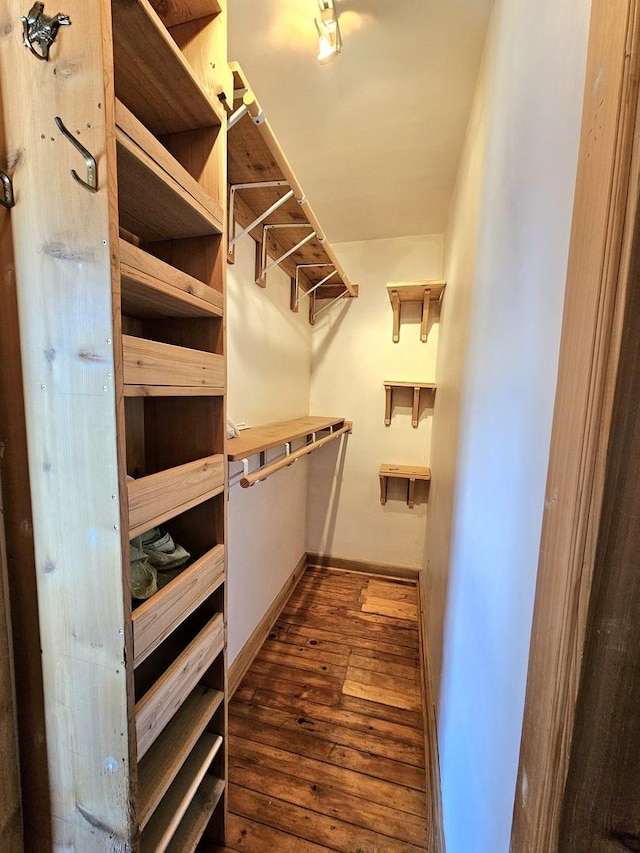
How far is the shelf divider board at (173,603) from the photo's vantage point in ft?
2.16

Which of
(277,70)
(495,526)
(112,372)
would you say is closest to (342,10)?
(277,70)

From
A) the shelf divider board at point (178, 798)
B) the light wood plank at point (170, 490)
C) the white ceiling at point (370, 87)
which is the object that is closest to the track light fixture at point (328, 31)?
the white ceiling at point (370, 87)

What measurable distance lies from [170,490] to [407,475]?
6.19 ft

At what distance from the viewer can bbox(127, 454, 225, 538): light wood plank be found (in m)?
0.64

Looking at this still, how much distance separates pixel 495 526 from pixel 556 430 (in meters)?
0.37

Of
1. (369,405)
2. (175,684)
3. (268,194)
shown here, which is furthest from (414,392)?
(175,684)

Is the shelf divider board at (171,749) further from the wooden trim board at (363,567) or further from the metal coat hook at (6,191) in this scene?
the wooden trim board at (363,567)

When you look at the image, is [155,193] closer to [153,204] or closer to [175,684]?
[153,204]

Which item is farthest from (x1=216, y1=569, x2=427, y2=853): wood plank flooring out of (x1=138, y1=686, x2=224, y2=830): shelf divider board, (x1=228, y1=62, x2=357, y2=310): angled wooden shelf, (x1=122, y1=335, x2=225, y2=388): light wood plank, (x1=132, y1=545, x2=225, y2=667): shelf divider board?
(x1=228, y1=62, x2=357, y2=310): angled wooden shelf

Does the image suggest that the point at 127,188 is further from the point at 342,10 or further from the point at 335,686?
the point at 335,686

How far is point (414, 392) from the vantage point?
7.93ft

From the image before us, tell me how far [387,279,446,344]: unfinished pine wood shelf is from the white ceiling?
0.46 m

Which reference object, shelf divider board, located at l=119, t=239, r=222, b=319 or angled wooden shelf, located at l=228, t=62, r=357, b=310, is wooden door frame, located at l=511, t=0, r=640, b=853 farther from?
angled wooden shelf, located at l=228, t=62, r=357, b=310

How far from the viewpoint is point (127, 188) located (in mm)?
712
